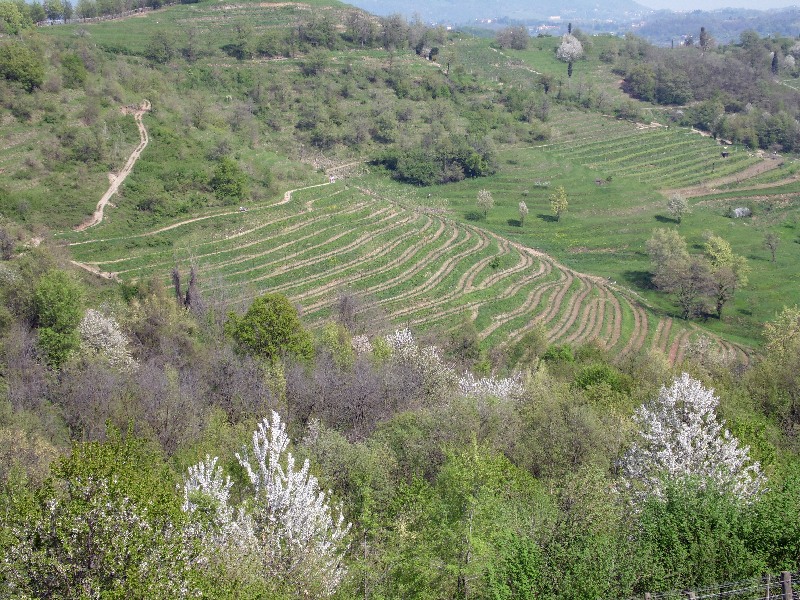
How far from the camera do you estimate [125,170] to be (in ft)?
212

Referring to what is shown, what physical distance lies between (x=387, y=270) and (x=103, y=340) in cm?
2707

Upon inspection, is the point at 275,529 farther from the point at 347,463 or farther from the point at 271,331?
the point at 271,331

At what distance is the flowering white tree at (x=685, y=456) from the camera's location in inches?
877

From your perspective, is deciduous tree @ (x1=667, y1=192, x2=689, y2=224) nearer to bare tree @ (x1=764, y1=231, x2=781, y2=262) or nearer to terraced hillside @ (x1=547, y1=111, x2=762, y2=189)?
bare tree @ (x1=764, y1=231, x2=781, y2=262)

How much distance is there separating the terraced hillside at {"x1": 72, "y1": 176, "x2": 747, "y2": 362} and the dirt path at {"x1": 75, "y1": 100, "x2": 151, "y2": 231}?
9.68 feet

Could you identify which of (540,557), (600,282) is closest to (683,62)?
(600,282)

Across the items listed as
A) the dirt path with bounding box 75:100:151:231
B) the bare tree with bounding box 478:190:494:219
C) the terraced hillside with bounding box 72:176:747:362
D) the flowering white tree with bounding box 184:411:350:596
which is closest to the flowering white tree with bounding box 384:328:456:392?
the terraced hillside with bounding box 72:176:747:362

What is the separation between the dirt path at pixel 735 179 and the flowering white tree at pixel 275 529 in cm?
9144

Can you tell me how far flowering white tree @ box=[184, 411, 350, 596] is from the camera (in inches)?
651

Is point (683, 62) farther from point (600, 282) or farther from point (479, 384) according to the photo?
point (479, 384)

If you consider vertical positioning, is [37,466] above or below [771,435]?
above

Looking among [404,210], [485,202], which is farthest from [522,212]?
[404,210]

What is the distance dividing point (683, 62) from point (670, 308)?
99825 mm

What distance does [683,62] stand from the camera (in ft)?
488
